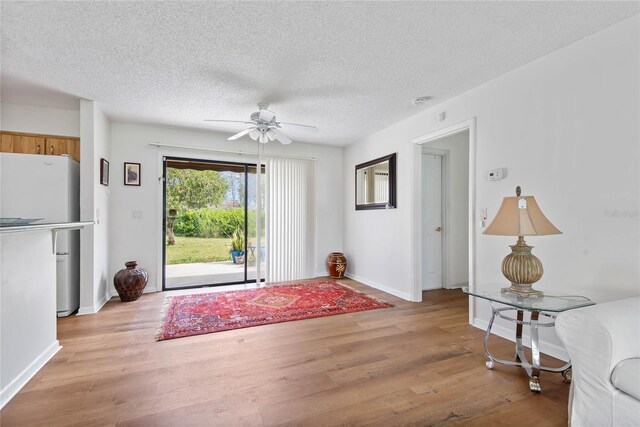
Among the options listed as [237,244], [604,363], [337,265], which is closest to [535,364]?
[604,363]

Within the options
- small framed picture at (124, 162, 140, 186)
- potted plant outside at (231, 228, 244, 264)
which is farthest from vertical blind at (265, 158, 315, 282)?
small framed picture at (124, 162, 140, 186)

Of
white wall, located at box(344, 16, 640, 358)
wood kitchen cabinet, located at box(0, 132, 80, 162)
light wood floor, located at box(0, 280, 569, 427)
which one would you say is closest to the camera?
light wood floor, located at box(0, 280, 569, 427)

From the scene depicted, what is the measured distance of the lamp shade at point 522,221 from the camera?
78.7 inches

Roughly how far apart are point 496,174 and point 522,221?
3.02ft

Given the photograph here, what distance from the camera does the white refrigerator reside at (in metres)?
2.99

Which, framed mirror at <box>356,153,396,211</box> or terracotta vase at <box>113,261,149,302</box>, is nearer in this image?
terracotta vase at <box>113,261,149,302</box>

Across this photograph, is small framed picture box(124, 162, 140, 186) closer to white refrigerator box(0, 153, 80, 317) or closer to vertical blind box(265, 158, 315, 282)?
white refrigerator box(0, 153, 80, 317)

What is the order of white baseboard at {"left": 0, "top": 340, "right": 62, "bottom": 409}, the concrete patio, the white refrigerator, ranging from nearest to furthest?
white baseboard at {"left": 0, "top": 340, "right": 62, "bottom": 409}, the white refrigerator, the concrete patio

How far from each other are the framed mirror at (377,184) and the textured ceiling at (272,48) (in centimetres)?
109

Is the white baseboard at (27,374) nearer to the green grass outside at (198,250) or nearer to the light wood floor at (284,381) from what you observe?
the light wood floor at (284,381)

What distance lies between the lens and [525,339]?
2.60 metres

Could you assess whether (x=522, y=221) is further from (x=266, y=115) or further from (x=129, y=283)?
(x=129, y=283)

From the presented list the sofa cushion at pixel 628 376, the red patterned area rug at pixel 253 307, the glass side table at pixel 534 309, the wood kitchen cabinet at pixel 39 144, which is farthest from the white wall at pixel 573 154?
the wood kitchen cabinet at pixel 39 144

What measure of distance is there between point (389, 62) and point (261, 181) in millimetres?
3013
